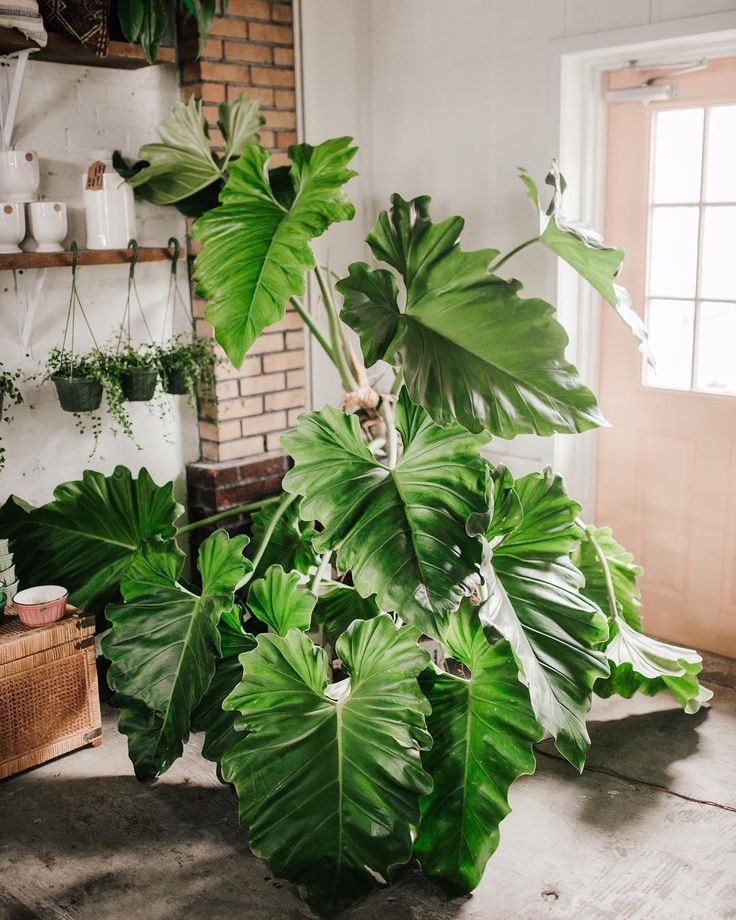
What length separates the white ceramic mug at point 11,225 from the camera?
113 inches

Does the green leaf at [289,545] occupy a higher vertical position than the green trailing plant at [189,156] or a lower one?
lower

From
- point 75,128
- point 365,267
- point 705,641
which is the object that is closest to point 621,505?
point 705,641

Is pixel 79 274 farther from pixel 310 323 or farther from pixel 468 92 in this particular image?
pixel 468 92

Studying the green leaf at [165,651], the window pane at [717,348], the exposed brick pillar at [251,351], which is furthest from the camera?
the exposed brick pillar at [251,351]

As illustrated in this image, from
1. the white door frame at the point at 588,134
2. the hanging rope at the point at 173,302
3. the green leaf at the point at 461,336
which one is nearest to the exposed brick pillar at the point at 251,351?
the hanging rope at the point at 173,302

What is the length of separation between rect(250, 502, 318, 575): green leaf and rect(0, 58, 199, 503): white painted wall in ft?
2.55

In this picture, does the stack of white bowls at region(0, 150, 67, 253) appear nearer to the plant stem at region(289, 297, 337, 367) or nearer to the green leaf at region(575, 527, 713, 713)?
the plant stem at region(289, 297, 337, 367)

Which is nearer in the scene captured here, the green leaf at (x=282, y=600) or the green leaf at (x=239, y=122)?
the green leaf at (x=282, y=600)

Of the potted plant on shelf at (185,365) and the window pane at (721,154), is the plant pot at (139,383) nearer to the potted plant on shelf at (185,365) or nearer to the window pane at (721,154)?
the potted plant on shelf at (185,365)

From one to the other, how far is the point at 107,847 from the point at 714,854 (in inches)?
57.0

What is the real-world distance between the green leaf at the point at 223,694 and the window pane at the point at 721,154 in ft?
6.48

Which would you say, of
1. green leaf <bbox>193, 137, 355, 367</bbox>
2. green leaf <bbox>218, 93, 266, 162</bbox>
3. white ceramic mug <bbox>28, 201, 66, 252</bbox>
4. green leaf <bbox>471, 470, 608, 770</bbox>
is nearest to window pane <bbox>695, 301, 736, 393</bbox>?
green leaf <bbox>471, 470, 608, 770</bbox>

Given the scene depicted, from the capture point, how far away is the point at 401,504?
2.33m

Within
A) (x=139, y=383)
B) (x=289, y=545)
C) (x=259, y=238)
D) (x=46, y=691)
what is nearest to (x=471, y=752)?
(x=289, y=545)
